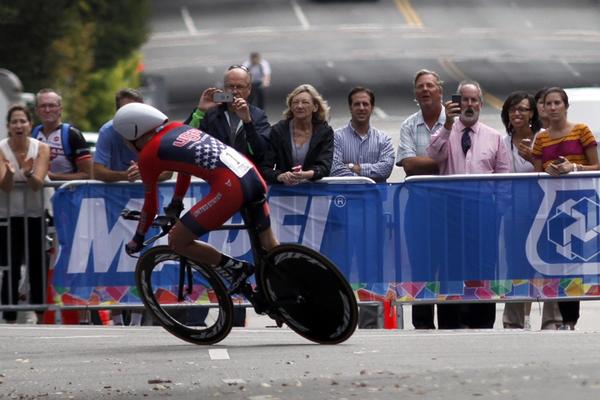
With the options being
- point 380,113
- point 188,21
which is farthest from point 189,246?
point 188,21

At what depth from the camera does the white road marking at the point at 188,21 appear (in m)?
66.6

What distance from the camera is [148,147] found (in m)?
12.1

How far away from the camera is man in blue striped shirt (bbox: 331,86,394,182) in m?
15.2

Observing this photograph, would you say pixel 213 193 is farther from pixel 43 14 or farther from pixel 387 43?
pixel 387 43

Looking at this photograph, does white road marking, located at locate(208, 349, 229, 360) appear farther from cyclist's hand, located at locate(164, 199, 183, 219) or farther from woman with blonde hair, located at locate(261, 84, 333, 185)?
woman with blonde hair, located at locate(261, 84, 333, 185)

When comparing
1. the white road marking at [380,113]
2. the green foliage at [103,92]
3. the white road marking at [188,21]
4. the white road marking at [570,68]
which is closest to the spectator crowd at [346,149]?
the white road marking at [380,113]

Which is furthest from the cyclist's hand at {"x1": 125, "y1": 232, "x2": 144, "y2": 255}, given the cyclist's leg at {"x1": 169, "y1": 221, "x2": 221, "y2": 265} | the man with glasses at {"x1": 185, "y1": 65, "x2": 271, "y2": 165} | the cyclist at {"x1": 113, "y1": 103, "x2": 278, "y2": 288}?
the man with glasses at {"x1": 185, "y1": 65, "x2": 271, "y2": 165}

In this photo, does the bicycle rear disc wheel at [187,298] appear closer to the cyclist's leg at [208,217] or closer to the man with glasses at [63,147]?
the cyclist's leg at [208,217]

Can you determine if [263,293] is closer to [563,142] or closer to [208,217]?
[208,217]

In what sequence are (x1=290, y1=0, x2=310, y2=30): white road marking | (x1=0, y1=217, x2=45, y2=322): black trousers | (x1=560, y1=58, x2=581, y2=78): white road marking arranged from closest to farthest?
1. (x1=0, y1=217, x2=45, y2=322): black trousers
2. (x1=560, y1=58, x2=581, y2=78): white road marking
3. (x1=290, y1=0, x2=310, y2=30): white road marking

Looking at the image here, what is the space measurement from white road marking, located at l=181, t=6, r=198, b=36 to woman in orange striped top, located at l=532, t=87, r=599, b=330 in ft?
A: 170

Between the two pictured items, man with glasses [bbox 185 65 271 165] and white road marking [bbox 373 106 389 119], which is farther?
white road marking [bbox 373 106 389 119]

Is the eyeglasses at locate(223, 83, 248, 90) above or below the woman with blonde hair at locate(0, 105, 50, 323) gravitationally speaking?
above

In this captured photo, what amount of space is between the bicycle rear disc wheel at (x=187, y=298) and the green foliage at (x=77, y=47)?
2616 cm
